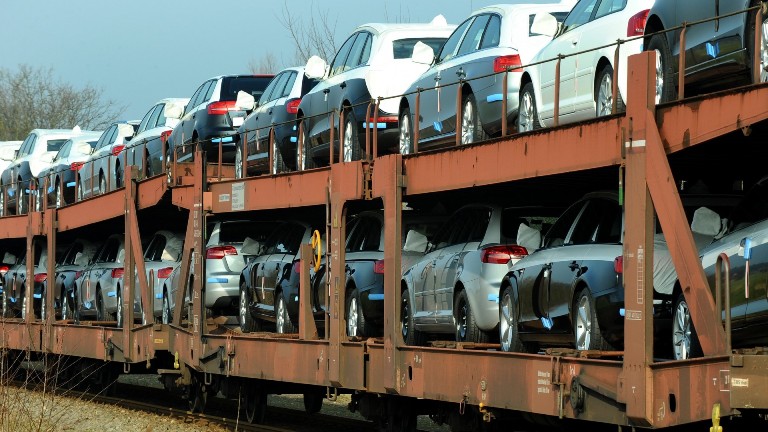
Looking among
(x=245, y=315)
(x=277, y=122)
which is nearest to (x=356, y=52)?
(x=277, y=122)

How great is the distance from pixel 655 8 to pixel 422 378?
362 centimetres

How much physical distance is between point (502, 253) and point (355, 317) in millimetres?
2697

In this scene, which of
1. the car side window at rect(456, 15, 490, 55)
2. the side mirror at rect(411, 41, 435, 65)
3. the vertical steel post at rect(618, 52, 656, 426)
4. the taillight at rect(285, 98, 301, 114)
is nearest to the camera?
the vertical steel post at rect(618, 52, 656, 426)

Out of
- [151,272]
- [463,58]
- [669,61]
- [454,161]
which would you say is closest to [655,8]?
[669,61]

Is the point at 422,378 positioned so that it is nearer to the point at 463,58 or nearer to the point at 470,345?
the point at 470,345

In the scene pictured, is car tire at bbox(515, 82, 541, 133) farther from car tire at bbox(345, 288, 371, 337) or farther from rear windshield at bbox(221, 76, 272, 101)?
rear windshield at bbox(221, 76, 272, 101)

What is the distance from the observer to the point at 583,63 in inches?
457

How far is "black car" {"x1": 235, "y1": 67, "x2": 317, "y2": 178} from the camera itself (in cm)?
1839

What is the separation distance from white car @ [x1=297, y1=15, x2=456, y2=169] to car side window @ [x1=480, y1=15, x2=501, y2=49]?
167cm

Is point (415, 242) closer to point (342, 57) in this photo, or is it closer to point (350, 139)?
point (350, 139)

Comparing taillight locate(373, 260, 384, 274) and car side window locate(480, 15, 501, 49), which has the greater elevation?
car side window locate(480, 15, 501, 49)

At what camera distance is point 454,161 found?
1190 centimetres

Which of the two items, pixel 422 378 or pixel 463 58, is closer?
pixel 422 378

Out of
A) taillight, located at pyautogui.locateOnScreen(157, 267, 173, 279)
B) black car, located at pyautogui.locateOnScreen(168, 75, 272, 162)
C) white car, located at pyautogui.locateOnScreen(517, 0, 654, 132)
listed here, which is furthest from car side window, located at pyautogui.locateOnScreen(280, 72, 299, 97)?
white car, located at pyautogui.locateOnScreen(517, 0, 654, 132)
